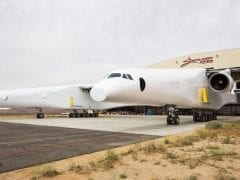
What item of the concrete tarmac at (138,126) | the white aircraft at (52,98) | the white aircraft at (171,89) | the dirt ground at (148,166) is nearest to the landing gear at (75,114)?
the white aircraft at (52,98)

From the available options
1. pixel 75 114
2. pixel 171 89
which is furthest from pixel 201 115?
pixel 75 114

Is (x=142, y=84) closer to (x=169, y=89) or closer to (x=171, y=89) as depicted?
(x=169, y=89)

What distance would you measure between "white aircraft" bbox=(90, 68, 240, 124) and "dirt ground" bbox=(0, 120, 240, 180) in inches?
227

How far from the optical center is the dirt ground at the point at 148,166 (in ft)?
21.2

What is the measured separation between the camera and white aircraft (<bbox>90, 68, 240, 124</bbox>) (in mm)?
15227

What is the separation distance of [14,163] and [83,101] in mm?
32235

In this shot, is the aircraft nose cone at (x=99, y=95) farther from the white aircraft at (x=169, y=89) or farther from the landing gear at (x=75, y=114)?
the landing gear at (x=75, y=114)

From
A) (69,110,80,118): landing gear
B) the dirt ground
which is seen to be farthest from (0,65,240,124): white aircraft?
(69,110,80,118): landing gear

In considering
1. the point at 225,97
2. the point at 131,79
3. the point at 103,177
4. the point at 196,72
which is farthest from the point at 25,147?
the point at 225,97

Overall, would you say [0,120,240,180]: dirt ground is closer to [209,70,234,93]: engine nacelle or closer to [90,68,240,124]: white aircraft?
[90,68,240,124]: white aircraft

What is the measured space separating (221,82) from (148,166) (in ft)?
54.0

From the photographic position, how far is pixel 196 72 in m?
22.6

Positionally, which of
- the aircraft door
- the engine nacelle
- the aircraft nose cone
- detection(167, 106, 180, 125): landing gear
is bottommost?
detection(167, 106, 180, 125): landing gear

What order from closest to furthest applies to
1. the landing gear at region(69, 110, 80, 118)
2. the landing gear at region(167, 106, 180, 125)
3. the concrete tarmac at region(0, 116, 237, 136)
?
1. the concrete tarmac at region(0, 116, 237, 136)
2. the landing gear at region(167, 106, 180, 125)
3. the landing gear at region(69, 110, 80, 118)
